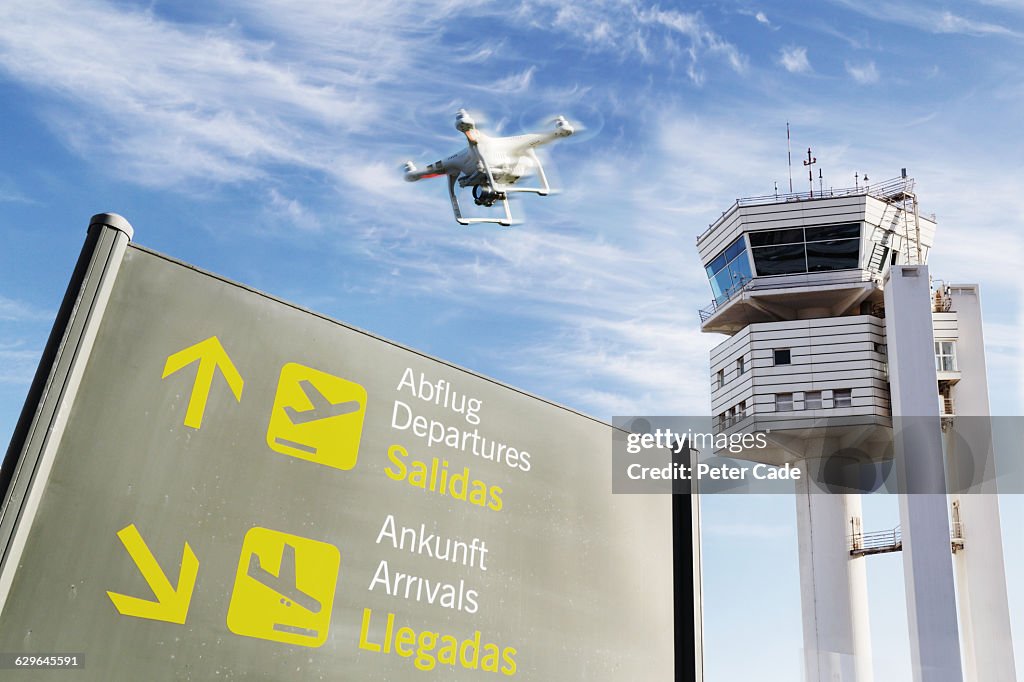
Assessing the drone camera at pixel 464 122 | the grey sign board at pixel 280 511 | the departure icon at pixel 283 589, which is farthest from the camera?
the drone camera at pixel 464 122

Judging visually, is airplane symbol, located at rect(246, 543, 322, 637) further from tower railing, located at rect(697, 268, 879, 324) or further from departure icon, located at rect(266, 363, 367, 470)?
tower railing, located at rect(697, 268, 879, 324)

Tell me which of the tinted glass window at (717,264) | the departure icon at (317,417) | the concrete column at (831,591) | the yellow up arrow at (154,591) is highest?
the tinted glass window at (717,264)

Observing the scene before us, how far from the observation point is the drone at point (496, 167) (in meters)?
34.9

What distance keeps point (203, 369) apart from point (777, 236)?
36548 mm

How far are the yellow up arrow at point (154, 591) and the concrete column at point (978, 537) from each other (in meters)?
35.7

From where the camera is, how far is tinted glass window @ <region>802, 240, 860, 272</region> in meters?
36.9

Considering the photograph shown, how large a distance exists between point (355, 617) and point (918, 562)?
3298 centimetres

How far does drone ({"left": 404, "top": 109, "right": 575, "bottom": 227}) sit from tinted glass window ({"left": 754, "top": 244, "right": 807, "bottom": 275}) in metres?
9.90

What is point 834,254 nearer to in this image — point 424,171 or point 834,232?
point 834,232

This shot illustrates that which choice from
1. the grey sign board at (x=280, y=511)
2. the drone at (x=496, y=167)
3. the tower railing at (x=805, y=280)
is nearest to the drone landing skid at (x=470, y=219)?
the drone at (x=496, y=167)

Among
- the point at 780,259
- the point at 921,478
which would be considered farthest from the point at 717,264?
the point at 921,478

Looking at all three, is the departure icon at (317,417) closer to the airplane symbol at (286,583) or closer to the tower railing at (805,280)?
the airplane symbol at (286,583)

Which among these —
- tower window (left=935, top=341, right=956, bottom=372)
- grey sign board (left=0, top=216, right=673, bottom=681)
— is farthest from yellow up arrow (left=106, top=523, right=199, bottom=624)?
tower window (left=935, top=341, right=956, bottom=372)

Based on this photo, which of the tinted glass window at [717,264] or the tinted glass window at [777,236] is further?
the tinted glass window at [717,264]
